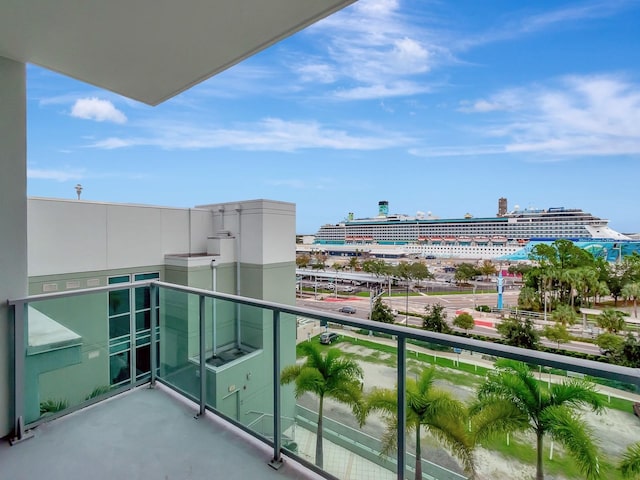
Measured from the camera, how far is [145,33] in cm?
190

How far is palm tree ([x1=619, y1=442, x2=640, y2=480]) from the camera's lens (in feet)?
3.04

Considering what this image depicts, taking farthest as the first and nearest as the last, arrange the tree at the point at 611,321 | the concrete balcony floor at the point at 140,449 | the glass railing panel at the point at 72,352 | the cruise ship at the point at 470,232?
1. the cruise ship at the point at 470,232
2. the tree at the point at 611,321
3. the glass railing panel at the point at 72,352
4. the concrete balcony floor at the point at 140,449

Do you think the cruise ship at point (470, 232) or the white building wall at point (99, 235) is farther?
the cruise ship at point (470, 232)

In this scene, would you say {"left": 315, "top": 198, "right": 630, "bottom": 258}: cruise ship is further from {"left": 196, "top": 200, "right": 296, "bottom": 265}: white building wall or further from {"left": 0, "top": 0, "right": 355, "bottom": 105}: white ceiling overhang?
{"left": 0, "top": 0, "right": 355, "bottom": 105}: white ceiling overhang

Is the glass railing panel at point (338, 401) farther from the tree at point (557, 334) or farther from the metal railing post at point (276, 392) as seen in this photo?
the tree at point (557, 334)

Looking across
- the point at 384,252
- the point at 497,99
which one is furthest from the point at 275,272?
the point at 497,99

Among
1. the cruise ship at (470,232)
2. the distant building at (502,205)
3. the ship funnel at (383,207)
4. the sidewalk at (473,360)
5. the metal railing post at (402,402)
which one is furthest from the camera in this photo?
the ship funnel at (383,207)

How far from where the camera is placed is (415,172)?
157ft

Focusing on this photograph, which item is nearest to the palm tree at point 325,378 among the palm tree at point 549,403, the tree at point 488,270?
the palm tree at point 549,403

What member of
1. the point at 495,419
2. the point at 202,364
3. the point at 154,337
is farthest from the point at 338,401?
the point at 154,337

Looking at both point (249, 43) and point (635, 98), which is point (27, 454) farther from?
point (635, 98)

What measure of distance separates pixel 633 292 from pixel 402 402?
27985 mm

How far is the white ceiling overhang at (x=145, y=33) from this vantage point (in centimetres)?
166

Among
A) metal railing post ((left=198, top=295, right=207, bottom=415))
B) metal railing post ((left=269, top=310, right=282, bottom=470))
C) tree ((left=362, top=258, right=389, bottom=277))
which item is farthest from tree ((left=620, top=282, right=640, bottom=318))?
metal railing post ((left=198, top=295, right=207, bottom=415))
